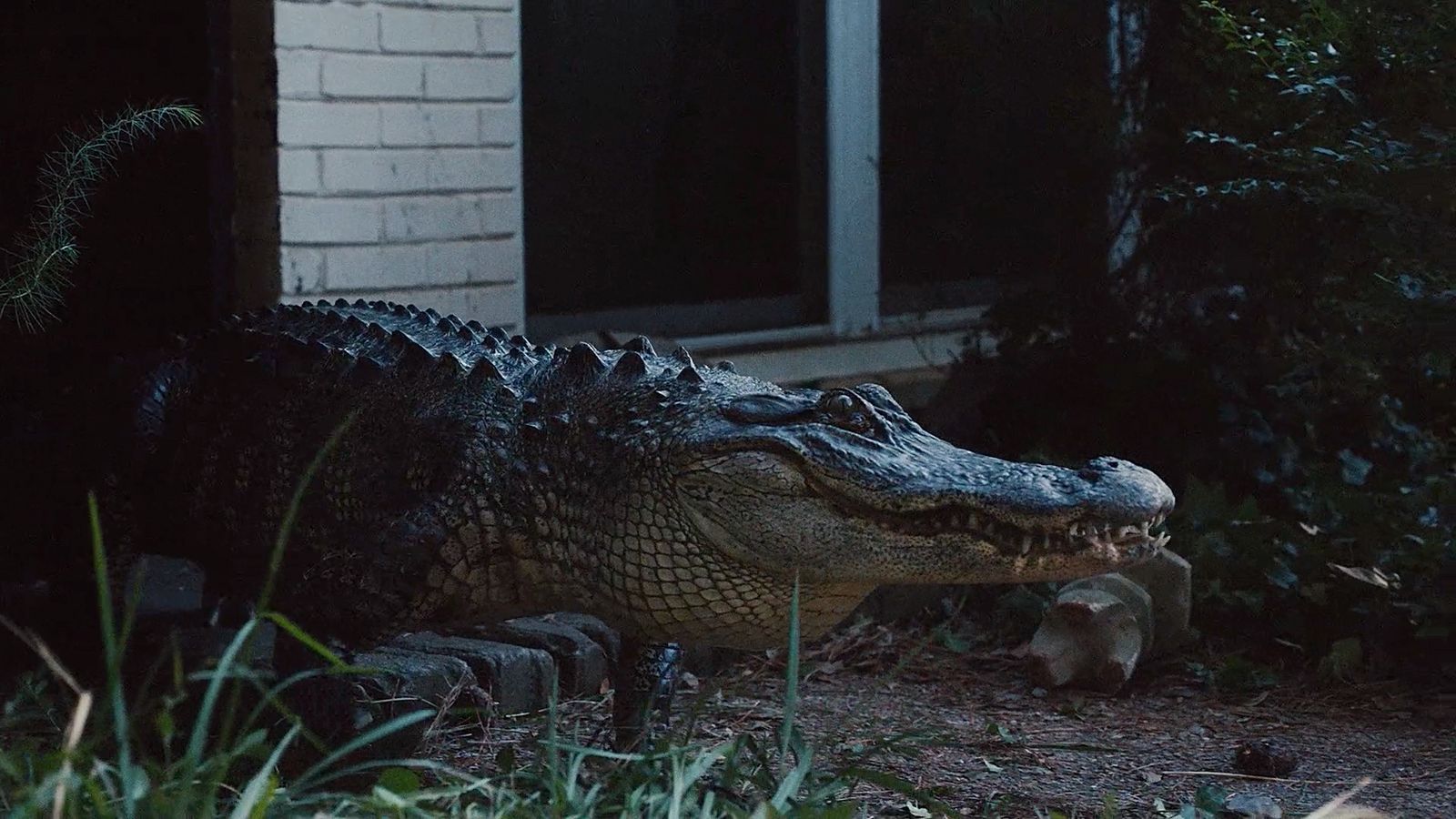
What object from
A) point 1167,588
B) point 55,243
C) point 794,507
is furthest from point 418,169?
point 1167,588

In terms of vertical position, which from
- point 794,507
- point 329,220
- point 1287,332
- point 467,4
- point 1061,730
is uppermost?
point 467,4

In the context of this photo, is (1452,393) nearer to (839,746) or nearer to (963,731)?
(963,731)

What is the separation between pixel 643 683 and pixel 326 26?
214 cm

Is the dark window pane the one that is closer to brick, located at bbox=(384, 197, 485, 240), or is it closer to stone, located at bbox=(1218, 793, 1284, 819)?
brick, located at bbox=(384, 197, 485, 240)

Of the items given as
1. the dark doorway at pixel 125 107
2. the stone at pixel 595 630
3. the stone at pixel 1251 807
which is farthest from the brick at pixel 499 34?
the stone at pixel 1251 807

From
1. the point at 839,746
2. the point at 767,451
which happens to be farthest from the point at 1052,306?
the point at 767,451

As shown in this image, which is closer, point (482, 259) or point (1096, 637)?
point (1096, 637)

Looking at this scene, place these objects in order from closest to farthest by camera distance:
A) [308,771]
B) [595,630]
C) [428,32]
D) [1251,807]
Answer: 1. [308,771]
2. [1251,807]
3. [595,630]
4. [428,32]

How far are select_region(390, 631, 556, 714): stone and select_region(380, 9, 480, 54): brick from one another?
1.73 meters

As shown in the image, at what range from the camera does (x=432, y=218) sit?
4.75 meters

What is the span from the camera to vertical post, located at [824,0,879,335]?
237 inches

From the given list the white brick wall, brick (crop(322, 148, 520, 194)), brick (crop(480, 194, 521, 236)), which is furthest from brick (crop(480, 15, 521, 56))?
brick (crop(480, 194, 521, 236))

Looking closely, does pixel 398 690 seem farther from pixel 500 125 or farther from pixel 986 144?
pixel 986 144

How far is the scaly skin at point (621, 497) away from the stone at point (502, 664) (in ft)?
1.17
